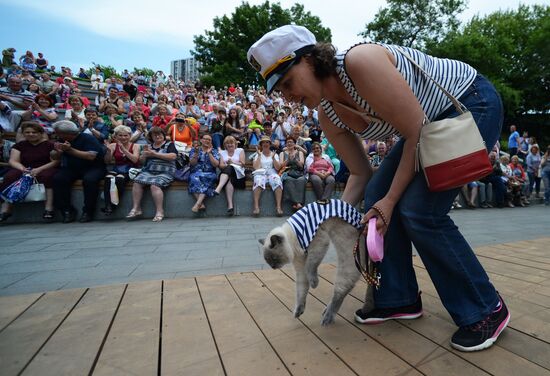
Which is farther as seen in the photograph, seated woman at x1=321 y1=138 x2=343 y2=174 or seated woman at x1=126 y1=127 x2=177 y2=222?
seated woman at x1=321 y1=138 x2=343 y2=174

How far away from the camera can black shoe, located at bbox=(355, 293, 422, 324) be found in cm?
169

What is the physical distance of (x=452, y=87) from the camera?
4.88 ft

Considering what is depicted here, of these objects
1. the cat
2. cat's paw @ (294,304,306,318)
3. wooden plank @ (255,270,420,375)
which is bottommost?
wooden plank @ (255,270,420,375)

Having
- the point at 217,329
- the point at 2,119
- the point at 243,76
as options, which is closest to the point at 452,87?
→ the point at 217,329

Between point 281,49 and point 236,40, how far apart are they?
32.6 m

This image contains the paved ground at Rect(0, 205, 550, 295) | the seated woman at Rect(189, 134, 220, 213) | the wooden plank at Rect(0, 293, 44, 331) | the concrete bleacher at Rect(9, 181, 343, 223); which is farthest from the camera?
the seated woman at Rect(189, 134, 220, 213)

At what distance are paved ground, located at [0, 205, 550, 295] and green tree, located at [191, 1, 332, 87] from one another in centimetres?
2519

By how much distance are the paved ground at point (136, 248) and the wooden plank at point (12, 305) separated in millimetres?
216

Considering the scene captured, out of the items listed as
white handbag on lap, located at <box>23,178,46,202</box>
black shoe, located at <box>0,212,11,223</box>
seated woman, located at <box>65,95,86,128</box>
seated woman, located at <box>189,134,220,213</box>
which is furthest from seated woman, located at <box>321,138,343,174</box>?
black shoe, located at <box>0,212,11,223</box>

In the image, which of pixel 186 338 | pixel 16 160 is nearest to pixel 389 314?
pixel 186 338

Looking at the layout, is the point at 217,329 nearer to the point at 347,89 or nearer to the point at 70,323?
the point at 70,323

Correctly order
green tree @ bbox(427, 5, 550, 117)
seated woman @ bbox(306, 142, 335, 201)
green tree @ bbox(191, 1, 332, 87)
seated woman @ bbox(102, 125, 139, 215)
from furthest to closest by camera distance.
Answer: green tree @ bbox(191, 1, 332, 87) → green tree @ bbox(427, 5, 550, 117) → seated woman @ bbox(306, 142, 335, 201) → seated woman @ bbox(102, 125, 139, 215)

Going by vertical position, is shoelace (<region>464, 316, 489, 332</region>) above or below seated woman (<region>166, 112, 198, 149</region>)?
below

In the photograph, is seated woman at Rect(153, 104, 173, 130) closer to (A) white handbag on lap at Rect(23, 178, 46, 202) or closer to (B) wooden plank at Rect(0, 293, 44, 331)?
(A) white handbag on lap at Rect(23, 178, 46, 202)
